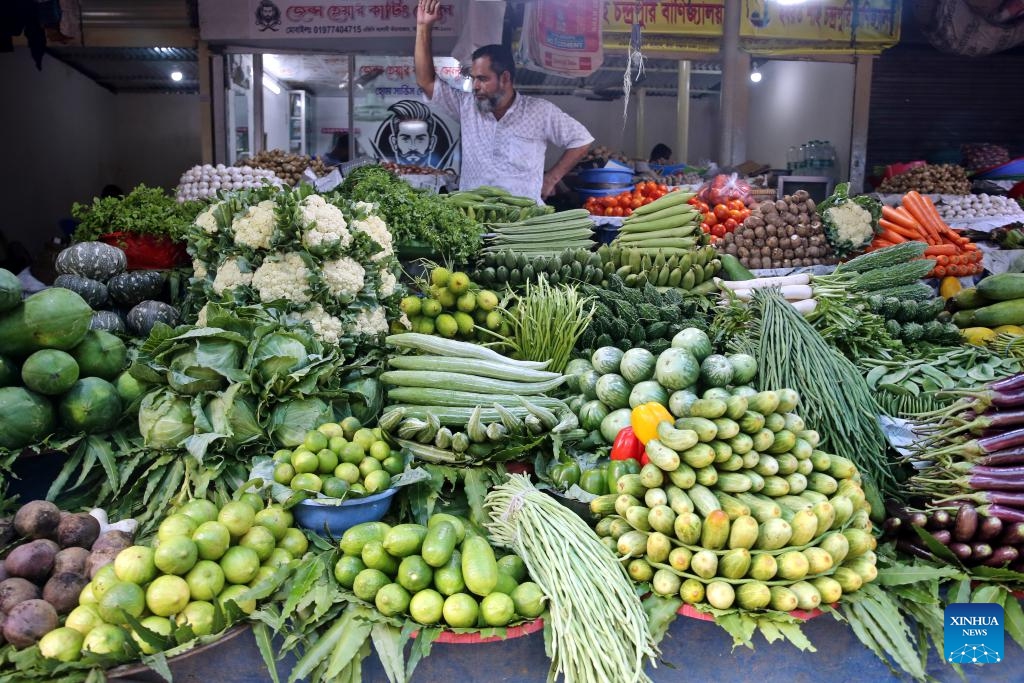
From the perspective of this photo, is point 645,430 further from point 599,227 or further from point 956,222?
point 956,222

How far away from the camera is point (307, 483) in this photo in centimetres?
227

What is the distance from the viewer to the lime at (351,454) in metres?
2.40

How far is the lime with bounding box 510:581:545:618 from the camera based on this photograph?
6.61 ft

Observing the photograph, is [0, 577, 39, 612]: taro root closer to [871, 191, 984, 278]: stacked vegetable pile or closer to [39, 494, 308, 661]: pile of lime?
[39, 494, 308, 661]: pile of lime

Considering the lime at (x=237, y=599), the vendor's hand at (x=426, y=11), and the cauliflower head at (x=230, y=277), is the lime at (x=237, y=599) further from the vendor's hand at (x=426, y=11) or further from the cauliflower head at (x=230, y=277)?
the vendor's hand at (x=426, y=11)

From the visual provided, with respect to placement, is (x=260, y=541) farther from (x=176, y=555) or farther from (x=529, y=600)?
(x=529, y=600)

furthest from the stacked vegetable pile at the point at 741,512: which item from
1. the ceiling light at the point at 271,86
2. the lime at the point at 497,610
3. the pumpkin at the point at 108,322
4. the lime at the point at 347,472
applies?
the ceiling light at the point at 271,86

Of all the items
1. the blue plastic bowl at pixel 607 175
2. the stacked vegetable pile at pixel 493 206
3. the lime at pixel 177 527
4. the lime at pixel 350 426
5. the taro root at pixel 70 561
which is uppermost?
the blue plastic bowl at pixel 607 175

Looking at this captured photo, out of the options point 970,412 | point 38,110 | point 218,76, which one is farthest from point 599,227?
point 38,110

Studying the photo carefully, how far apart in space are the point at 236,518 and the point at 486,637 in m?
0.83

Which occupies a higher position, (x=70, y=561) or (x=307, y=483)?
(x=307, y=483)

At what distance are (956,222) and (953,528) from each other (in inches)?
182

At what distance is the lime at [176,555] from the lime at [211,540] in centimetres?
3

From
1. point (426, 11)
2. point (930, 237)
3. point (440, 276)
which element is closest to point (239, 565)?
point (440, 276)
